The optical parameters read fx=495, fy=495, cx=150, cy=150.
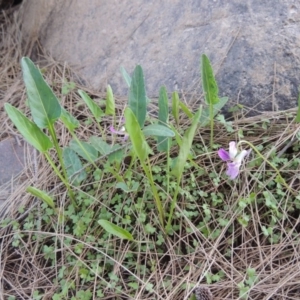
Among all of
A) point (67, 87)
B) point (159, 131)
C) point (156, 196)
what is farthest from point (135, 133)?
point (67, 87)

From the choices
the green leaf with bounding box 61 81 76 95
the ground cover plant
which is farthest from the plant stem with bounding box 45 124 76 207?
the green leaf with bounding box 61 81 76 95

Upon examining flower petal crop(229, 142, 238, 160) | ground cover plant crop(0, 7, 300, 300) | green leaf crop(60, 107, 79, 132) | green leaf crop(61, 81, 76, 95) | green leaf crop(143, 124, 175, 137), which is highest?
green leaf crop(60, 107, 79, 132)

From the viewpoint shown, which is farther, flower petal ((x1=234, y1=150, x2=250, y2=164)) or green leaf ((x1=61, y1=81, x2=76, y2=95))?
green leaf ((x1=61, y1=81, x2=76, y2=95))

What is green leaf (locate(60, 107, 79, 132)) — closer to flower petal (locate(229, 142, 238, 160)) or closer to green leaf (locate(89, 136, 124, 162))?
green leaf (locate(89, 136, 124, 162))

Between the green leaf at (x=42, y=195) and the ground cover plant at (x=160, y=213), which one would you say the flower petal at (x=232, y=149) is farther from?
the green leaf at (x=42, y=195)

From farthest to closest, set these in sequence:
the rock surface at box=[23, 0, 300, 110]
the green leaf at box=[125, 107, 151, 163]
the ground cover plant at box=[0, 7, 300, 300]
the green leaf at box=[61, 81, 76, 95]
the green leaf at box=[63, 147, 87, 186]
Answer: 1. the green leaf at box=[61, 81, 76, 95]
2. the rock surface at box=[23, 0, 300, 110]
3. the green leaf at box=[63, 147, 87, 186]
4. the ground cover plant at box=[0, 7, 300, 300]
5. the green leaf at box=[125, 107, 151, 163]

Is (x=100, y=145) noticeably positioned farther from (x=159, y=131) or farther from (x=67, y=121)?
(x=159, y=131)

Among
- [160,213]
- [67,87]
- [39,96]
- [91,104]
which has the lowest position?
[160,213]
